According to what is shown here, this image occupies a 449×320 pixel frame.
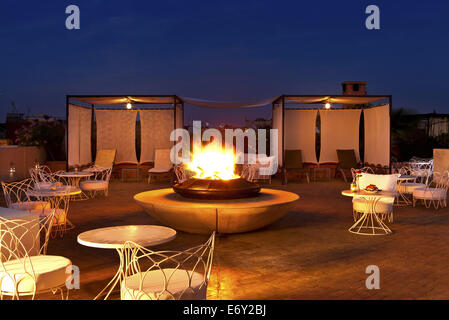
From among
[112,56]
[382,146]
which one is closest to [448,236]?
[382,146]

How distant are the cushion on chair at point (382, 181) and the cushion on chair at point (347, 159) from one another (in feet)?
21.1

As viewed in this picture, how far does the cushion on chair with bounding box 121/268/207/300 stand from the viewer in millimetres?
2659

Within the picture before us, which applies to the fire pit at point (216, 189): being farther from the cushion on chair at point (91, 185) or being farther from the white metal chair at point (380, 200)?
the cushion on chair at point (91, 185)

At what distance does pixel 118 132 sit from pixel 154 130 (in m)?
1.27

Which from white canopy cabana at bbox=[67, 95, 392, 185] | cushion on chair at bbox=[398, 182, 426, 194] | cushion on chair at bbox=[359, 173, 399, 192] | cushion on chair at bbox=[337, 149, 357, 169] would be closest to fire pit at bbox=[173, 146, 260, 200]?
cushion on chair at bbox=[359, 173, 399, 192]

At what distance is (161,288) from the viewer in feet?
9.13

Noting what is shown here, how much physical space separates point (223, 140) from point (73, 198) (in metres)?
7.21

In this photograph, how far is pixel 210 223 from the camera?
19.0 feet

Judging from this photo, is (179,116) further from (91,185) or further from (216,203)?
(216,203)

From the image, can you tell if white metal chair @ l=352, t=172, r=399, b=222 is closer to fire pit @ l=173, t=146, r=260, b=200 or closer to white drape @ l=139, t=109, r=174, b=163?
fire pit @ l=173, t=146, r=260, b=200

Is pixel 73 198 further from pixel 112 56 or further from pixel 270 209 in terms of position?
pixel 112 56

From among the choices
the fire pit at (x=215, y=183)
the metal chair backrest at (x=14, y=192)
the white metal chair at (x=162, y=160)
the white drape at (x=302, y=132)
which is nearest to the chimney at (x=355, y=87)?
the white drape at (x=302, y=132)

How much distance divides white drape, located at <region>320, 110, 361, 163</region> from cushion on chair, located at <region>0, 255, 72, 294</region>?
41.0ft

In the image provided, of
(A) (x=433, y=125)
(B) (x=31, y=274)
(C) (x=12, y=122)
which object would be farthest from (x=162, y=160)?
(C) (x=12, y=122)
